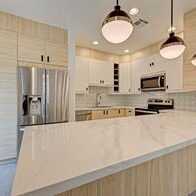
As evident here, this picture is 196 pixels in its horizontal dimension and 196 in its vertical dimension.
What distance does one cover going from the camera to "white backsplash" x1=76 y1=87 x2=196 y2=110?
3.58m

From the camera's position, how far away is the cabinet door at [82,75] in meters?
4.31

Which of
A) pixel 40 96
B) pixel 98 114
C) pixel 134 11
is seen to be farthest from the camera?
pixel 98 114

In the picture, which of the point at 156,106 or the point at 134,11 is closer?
the point at 134,11

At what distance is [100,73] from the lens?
4.71m

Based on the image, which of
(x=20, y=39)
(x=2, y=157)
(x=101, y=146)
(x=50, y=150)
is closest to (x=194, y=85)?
(x=101, y=146)

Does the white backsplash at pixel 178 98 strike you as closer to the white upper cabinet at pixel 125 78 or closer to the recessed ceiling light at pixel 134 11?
the white upper cabinet at pixel 125 78

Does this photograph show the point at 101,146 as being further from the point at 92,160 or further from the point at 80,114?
the point at 80,114

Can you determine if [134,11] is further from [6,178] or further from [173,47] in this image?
[6,178]

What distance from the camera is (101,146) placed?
789mm

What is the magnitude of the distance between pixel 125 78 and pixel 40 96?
286cm

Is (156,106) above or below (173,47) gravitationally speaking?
below

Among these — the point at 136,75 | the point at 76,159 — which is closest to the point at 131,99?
the point at 136,75

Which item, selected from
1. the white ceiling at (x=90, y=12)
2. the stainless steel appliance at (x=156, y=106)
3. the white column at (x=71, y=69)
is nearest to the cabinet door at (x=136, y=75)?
the stainless steel appliance at (x=156, y=106)

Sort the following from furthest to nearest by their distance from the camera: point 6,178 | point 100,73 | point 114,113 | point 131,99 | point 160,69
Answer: point 131,99 < point 100,73 < point 114,113 < point 160,69 < point 6,178
